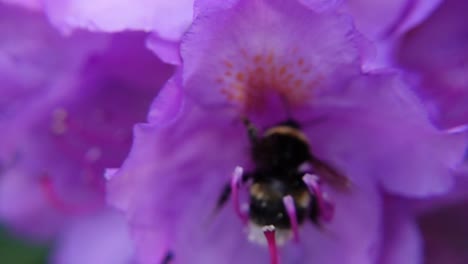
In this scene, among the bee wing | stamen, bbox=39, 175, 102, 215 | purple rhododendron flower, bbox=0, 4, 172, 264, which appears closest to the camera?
the bee wing

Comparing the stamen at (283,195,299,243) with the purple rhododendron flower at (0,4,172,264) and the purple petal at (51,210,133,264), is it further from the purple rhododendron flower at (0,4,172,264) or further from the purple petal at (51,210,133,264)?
the purple petal at (51,210,133,264)

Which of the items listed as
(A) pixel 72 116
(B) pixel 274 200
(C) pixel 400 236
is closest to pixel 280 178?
(B) pixel 274 200

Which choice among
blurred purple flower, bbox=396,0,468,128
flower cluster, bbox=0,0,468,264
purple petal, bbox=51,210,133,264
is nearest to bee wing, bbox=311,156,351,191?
flower cluster, bbox=0,0,468,264

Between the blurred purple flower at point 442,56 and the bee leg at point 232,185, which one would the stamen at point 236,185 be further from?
the blurred purple flower at point 442,56

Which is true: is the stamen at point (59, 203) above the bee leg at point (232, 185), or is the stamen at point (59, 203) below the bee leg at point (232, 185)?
below

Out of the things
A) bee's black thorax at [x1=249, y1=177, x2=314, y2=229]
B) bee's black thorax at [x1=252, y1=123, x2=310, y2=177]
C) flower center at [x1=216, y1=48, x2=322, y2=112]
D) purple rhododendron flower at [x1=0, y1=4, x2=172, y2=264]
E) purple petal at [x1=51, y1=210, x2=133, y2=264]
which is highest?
flower center at [x1=216, y1=48, x2=322, y2=112]

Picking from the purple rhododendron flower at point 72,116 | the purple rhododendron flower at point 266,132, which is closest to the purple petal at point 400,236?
the purple rhododendron flower at point 266,132

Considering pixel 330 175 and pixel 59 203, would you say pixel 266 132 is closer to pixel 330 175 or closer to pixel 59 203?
pixel 330 175

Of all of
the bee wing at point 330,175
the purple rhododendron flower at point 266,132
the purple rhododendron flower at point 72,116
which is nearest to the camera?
the purple rhododendron flower at point 266,132
